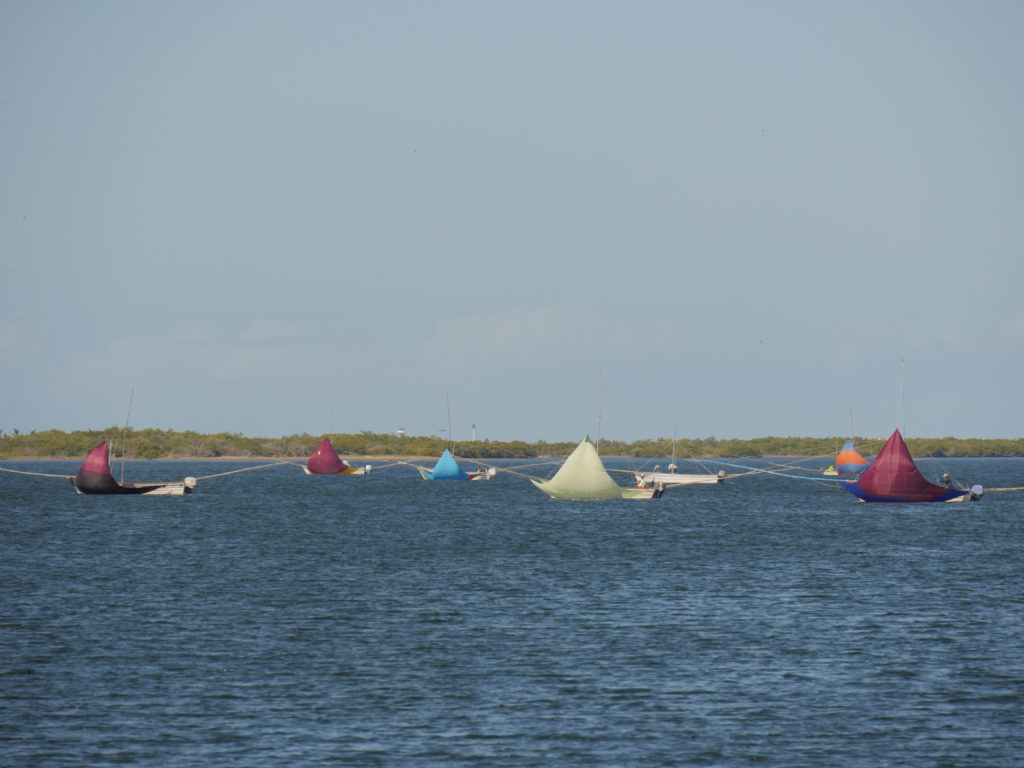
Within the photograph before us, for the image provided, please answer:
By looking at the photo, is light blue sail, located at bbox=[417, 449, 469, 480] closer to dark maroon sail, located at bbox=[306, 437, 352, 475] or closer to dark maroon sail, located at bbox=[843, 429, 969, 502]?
dark maroon sail, located at bbox=[306, 437, 352, 475]

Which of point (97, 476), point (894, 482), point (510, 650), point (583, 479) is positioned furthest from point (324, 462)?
point (510, 650)

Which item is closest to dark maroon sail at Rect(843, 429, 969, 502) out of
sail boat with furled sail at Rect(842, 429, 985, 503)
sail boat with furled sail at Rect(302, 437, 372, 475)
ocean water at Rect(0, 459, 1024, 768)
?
sail boat with furled sail at Rect(842, 429, 985, 503)

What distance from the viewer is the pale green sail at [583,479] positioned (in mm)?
103000

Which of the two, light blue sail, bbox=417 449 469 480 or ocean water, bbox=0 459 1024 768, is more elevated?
light blue sail, bbox=417 449 469 480

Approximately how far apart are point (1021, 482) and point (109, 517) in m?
138

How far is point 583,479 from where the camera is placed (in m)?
104

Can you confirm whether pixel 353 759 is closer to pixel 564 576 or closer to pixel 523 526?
pixel 564 576

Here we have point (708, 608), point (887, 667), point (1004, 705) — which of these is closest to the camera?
point (1004, 705)

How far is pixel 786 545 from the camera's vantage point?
77312 millimetres

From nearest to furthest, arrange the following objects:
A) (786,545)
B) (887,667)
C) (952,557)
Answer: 1. (887,667)
2. (952,557)
3. (786,545)

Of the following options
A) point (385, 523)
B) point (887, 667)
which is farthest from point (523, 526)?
point (887, 667)

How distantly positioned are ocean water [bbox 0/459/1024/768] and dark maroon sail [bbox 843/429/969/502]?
21434mm

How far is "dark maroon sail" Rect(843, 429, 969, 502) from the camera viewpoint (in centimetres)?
10438

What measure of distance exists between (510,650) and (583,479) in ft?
211
